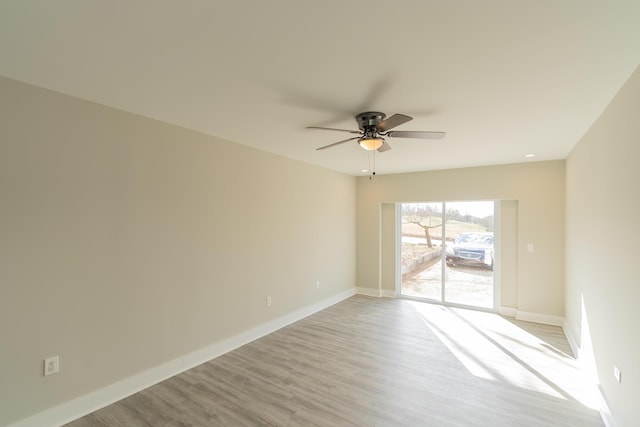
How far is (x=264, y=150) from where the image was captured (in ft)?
13.2

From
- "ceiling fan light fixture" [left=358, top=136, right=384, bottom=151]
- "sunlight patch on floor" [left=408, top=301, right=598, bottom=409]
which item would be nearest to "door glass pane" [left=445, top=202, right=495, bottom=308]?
"sunlight patch on floor" [left=408, top=301, right=598, bottom=409]

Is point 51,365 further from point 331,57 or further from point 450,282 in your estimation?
point 450,282

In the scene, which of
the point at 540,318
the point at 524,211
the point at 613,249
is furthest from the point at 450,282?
the point at 613,249

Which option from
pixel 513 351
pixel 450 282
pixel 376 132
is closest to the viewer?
pixel 376 132

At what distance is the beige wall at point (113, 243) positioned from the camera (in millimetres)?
2059

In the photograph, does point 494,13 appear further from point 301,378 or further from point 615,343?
point 301,378

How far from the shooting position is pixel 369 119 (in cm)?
254

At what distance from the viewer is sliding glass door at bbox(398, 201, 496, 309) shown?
5223 millimetres

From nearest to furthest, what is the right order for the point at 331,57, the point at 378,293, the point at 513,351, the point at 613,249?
the point at 331,57 < the point at 613,249 < the point at 513,351 < the point at 378,293

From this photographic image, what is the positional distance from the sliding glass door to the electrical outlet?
5.35m

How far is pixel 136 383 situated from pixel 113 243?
51.2 inches

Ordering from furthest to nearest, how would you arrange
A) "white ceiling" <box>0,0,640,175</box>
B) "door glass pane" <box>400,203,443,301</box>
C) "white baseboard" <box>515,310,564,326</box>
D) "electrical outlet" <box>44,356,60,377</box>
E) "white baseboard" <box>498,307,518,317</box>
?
"door glass pane" <box>400,203,443,301</box>
"white baseboard" <box>498,307,518,317</box>
"white baseboard" <box>515,310,564,326</box>
"electrical outlet" <box>44,356,60,377</box>
"white ceiling" <box>0,0,640,175</box>

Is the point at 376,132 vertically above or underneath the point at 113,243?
above

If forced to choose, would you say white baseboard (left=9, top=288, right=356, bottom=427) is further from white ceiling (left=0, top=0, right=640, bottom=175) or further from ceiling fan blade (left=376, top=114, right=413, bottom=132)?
ceiling fan blade (left=376, top=114, right=413, bottom=132)
